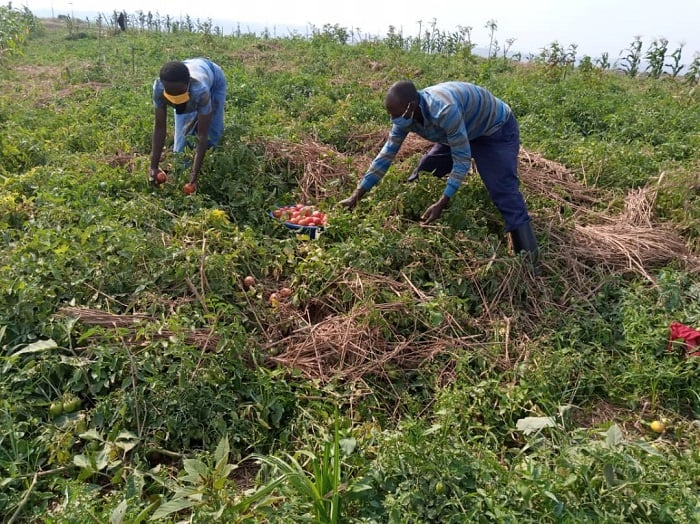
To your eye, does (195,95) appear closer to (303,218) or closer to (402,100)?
(303,218)

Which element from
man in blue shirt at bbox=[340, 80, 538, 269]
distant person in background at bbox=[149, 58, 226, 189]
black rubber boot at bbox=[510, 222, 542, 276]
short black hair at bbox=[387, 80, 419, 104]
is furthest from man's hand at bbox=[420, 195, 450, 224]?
distant person in background at bbox=[149, 58, 226, 189]

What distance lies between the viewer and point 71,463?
244cm

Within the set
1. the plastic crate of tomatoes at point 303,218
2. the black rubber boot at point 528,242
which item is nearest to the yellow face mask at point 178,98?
the plastic crate of tomatoes at point 303,218

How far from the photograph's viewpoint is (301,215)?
4.34 m

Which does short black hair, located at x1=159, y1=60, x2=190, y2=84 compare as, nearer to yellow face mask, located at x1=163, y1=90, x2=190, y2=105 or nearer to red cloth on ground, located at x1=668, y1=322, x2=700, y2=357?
yellow face mask, located at x1=163, y1=90, x2=190, y2=105

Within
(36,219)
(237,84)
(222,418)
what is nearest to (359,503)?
(222,418)

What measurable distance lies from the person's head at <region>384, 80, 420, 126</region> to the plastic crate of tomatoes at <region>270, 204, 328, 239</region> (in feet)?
3.35

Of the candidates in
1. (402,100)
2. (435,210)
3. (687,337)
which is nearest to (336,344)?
(435,210)

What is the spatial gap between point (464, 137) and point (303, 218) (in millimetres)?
1430

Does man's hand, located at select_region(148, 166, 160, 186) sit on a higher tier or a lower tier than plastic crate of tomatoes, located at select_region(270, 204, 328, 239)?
higher

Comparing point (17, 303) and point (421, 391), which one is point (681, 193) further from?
point (17, 303)

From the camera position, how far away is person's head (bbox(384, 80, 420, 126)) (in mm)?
3500

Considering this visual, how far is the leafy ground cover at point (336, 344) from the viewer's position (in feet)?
7.26

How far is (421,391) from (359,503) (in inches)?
40.9
